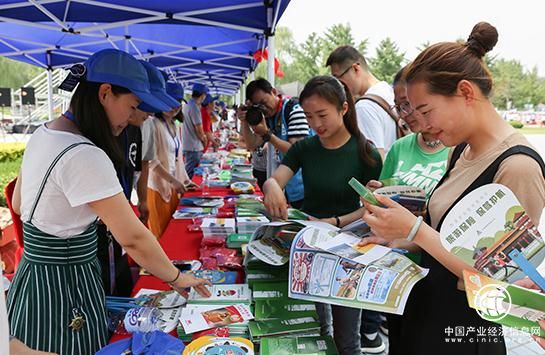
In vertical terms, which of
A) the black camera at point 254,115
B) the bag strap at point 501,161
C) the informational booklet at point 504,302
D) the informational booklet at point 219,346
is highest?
the black camera at point 254,115

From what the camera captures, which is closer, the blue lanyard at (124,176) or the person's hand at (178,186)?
the blue lanyard at (124,176)

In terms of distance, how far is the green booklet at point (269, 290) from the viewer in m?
1.21

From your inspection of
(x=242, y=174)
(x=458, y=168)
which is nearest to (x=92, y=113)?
(x=458, y=168)

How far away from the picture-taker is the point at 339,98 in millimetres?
1687

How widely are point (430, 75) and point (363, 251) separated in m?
0.48

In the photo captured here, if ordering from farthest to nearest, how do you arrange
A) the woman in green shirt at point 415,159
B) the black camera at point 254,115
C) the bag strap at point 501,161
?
the black camera at point 254,115, the woman in green shirt at point 415,159, the bag strap at point 501,161

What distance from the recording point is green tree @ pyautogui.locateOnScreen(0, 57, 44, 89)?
30550 mm

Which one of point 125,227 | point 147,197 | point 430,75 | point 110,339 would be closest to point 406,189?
point 430,75

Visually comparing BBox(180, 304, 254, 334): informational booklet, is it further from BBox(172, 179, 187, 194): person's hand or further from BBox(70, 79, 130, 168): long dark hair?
BBox(172, 179, 187, 194): person's hand

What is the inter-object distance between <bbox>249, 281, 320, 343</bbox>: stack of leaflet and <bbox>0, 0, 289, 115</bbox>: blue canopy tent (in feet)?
6.18

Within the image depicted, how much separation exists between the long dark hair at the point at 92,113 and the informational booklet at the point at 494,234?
38.9 inches

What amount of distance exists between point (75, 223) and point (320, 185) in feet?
3.17

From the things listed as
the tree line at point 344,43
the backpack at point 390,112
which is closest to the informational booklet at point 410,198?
the backpack at point 390,112

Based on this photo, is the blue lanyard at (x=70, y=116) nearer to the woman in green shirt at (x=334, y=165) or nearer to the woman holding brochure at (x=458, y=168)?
the woman in green shirt at (x=334, y=165)
